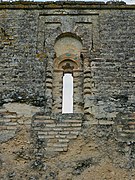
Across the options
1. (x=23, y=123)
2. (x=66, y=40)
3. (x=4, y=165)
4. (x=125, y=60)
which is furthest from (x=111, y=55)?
(x=4, y=165)

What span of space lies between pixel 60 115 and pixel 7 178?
1.20m

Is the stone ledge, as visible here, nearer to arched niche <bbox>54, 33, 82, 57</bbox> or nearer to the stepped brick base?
arched niche <bbox>54, 33, 82, 57</bbox>

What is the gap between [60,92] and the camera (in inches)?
277

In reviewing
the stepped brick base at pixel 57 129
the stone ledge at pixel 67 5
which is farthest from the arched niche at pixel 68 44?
the stepped brick base at pixel 57 129

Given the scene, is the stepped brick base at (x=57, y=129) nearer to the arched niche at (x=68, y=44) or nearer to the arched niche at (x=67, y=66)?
the arched niche at (x=67, y=66)

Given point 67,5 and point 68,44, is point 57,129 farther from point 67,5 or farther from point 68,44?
point 67,5

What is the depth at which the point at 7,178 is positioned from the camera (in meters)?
6.13

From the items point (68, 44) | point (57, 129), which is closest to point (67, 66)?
point (68, 44)

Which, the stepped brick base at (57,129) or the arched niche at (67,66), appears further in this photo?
the arched niche at (67,66)

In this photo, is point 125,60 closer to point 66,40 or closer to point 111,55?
point 111,55

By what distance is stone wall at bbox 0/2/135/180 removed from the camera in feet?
20.6

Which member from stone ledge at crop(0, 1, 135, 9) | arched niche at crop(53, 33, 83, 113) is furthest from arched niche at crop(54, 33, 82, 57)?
stone ledge at crop(0, 1, 135, 9)

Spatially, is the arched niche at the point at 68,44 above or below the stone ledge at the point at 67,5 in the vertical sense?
below

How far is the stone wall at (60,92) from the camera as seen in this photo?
6266 millimetres
